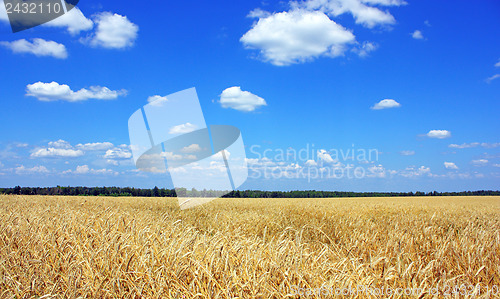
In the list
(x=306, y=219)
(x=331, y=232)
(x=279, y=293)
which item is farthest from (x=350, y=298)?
(x=306, y=219)

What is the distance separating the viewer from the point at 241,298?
248 cm

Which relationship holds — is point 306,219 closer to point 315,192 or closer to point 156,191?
point 156,191

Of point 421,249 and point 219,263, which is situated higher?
point 219,263

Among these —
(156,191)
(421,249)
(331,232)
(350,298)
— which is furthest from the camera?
(156,191)

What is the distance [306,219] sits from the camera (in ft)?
35.7

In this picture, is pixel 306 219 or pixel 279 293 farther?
pixel 306 219

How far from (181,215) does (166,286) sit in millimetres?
9745

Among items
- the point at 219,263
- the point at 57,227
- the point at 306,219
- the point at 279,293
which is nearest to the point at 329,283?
the point at 279,293

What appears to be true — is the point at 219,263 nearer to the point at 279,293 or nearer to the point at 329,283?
the point at 279,293

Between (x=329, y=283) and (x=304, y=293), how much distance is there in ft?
0.75

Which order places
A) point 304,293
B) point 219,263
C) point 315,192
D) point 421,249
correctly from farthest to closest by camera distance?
1. point 315,192
2. point 421,249
3. point 219,263
4. point 304,293

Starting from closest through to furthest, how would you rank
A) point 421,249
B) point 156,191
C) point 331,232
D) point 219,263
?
point 219,263, point 421,249, point 331,232, point 156,191

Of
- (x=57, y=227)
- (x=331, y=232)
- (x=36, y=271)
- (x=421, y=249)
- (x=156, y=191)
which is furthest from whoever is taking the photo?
(x=156, y=191)

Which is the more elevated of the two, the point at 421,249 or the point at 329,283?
the point at 329,283
